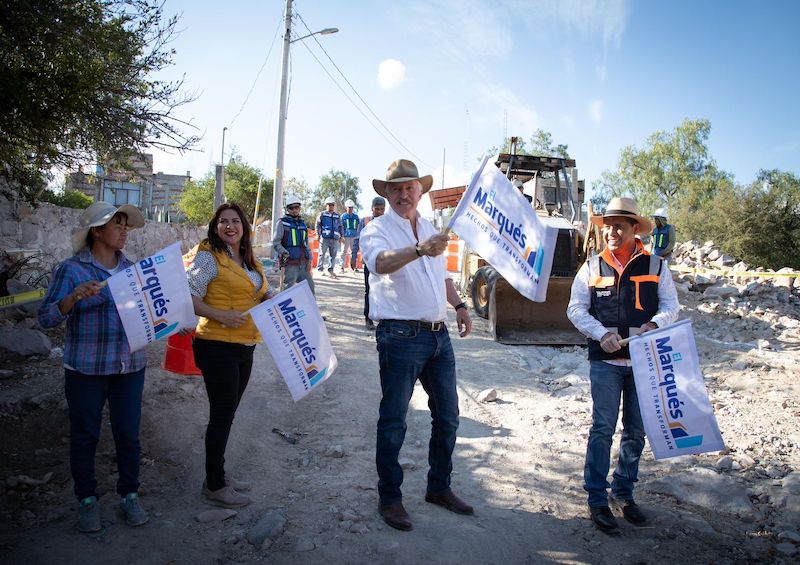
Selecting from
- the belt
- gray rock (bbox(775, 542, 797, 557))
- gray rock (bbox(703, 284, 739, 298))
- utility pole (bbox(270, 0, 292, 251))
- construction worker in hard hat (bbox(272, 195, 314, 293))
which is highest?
utility pole (bbox(270, 0, 292, 251))

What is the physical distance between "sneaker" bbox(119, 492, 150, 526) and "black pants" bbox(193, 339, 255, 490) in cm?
42

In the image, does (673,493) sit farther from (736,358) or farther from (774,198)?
(774,198)

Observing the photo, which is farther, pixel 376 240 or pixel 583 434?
pixel 583 434

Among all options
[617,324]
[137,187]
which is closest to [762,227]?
[617,324]

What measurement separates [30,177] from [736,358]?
32.2ft

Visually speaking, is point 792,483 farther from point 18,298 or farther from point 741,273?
point 741,273

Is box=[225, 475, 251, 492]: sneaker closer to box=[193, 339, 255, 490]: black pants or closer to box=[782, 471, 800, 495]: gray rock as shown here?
box=[193, 339, 255, 490]: black pants

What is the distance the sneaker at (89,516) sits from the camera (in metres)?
3.05

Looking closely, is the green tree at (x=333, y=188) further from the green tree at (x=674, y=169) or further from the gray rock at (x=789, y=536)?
the gray rock at (x=789, y=536)

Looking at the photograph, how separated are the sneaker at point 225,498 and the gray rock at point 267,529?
0.91 feet

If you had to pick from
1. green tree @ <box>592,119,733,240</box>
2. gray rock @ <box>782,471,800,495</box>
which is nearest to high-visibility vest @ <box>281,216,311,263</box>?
gray rock @ <box>782,471,800,495</box>

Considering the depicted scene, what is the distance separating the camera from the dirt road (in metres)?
3.06

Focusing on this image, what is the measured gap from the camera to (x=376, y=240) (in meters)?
3.30

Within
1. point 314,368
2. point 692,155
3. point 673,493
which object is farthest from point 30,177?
point 692,155
